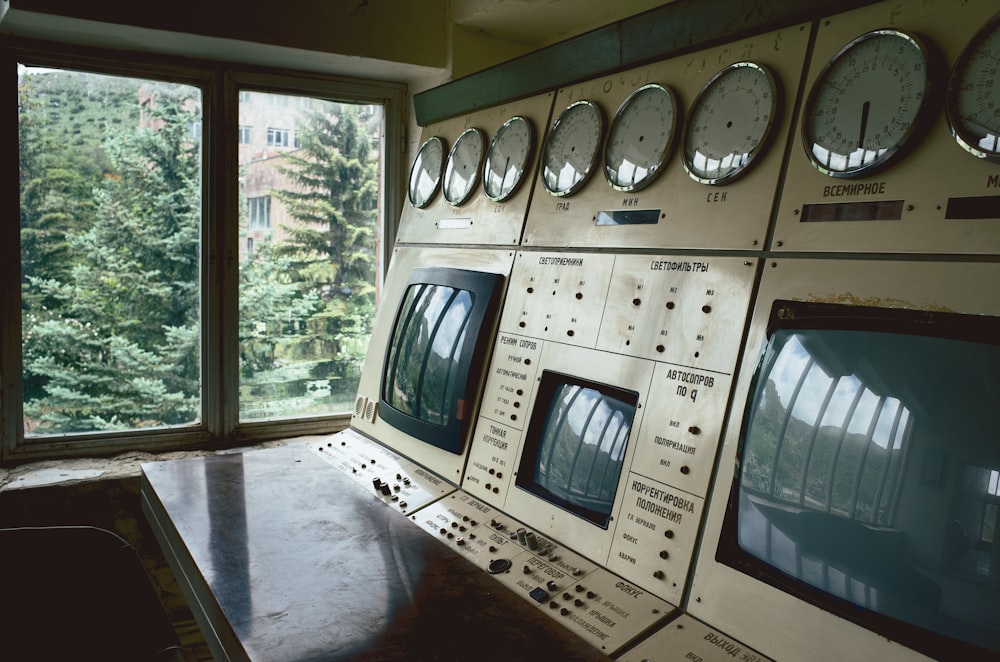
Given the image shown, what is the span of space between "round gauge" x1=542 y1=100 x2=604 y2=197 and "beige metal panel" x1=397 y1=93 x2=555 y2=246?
0.32ft

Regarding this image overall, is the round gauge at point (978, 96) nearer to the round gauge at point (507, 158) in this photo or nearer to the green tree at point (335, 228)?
the round gauge at point (507, 158)

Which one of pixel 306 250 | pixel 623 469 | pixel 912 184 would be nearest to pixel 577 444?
pixel 623 469

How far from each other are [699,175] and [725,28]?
33 centimetres

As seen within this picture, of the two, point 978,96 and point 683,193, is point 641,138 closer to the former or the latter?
point 683,193

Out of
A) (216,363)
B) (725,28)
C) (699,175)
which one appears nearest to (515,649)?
(699,175)

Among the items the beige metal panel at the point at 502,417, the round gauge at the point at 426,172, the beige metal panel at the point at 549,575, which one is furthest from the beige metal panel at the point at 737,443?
the round gauge at the point at 426,172

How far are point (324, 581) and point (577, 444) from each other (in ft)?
2.13

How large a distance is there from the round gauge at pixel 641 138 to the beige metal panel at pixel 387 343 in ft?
1.48

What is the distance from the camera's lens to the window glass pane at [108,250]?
2.82 metres

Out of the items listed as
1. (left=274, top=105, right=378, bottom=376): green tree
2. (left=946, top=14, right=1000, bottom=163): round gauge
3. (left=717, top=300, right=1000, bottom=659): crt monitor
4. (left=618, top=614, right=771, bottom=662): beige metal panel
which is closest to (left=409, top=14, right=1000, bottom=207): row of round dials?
(left=946, top=14, right=1000, bottom=163): round gauge

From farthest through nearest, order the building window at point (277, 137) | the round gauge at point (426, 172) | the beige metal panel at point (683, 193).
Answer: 1. the building window at point (277, 137)
2. the round gauge at point (426, 172)
3. the beige metal panel at point (683, 193)

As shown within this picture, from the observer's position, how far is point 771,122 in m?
1.50

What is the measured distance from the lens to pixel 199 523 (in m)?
1.84

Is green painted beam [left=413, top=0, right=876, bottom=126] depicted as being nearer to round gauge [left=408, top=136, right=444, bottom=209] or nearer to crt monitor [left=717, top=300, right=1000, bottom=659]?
round gauge [left=408, top=136, right=444, bottom=209]
